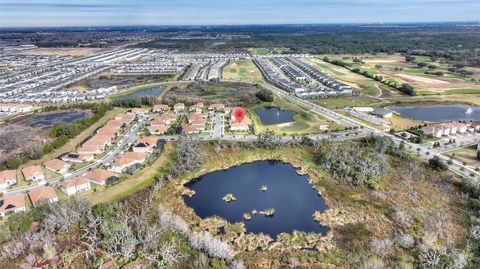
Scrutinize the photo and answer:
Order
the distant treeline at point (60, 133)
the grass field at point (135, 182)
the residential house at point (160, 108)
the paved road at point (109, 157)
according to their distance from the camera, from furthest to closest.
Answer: the residential house at point (160, 108) < the distant treeline at point (60, 133) < the paved road at point (109, 157) < the grass field at point (135, 182)

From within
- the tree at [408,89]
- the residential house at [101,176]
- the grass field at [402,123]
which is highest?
the tree at [408,89]

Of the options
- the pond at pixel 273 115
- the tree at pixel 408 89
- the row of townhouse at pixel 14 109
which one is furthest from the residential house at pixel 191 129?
the tree at pixel 408 89

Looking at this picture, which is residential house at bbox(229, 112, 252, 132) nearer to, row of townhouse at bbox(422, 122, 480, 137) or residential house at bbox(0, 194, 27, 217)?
row of townhouse at bbox(422, 122, 480, 137)

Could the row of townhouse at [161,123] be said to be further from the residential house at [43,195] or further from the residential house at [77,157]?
the residential house at [43,195]

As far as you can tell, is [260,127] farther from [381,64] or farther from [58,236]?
[381,64]

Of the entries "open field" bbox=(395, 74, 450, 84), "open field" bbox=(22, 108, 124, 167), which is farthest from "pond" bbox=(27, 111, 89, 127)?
"open field" bbox=(395, 74, 450, 84)

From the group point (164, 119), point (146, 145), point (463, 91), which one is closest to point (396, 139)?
point (146, 145)

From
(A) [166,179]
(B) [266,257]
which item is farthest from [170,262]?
(A) [166,179]
